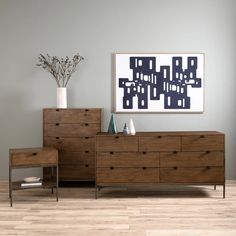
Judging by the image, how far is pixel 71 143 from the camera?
4125mm

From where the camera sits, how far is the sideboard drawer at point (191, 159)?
3.80 m

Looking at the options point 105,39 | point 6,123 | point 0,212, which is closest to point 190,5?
point 105,39

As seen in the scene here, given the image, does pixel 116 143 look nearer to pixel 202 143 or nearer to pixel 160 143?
pixel 160 143

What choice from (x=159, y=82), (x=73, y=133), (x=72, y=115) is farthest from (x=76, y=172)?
(x=159, y=82)

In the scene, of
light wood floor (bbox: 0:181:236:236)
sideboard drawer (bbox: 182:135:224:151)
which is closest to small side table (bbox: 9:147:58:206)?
light wood floor (bbox: 0:181:236:236)

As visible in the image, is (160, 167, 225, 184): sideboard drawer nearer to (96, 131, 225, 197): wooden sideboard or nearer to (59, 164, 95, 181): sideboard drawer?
Result: (96, 131, 225, 197): wooden sideboard

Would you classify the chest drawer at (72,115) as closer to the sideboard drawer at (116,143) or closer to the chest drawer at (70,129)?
the chest drawer at (70,129)

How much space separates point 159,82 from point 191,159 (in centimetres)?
101

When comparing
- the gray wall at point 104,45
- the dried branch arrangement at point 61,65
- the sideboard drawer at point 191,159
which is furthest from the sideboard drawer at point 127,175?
the dried branch arrangement at point 61,65

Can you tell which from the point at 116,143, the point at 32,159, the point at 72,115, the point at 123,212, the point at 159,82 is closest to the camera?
the point at 123,212

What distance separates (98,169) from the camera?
3805 mm

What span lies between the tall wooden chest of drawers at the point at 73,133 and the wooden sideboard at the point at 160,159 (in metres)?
0.35

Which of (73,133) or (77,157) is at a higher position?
(73,133)

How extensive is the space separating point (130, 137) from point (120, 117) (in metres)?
0.64
